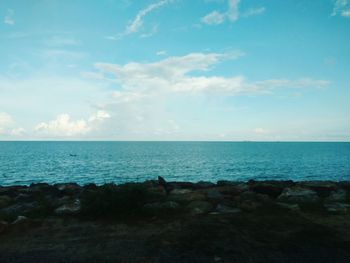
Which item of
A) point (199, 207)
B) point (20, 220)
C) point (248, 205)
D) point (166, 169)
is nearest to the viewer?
point (20, 220)

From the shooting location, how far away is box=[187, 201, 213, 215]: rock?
13641 millimetres

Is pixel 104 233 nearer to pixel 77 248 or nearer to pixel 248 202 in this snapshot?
pixel 77 248

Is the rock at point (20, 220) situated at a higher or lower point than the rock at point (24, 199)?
higher

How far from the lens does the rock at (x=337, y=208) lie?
13.5 meters

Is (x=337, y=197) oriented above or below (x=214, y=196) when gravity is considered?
above

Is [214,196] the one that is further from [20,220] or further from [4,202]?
[4,202]

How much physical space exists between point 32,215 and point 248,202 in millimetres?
11038

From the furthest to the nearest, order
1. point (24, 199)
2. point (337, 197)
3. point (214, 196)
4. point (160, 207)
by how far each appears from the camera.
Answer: point (24, 199) < point (214, 196) < point (337, 197) < point (160, 207)

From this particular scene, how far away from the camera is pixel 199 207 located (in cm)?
1433

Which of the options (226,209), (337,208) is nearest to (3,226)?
(226,209)

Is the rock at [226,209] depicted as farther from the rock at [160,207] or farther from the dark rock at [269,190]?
the dark rock at [269,190]

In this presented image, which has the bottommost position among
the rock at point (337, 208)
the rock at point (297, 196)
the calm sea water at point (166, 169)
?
the calm sea water at point (166, 169)

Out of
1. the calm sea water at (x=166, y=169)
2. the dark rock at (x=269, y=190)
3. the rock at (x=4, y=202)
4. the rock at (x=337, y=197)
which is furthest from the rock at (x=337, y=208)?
the calm sea water at (x=166, y=169)

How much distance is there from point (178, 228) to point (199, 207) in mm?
3480
